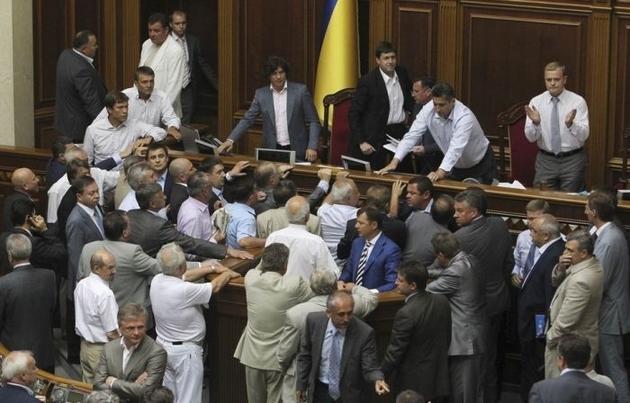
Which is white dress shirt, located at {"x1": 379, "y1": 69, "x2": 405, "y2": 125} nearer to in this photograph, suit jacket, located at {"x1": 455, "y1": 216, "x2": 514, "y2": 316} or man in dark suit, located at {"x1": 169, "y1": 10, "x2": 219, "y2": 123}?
man in dark suit, located at {"x1": 169, "y1": 10, "x2": 219, "y2": 123}

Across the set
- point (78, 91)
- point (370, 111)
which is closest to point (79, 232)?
point (78, 91)

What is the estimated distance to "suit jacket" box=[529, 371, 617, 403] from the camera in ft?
30.7

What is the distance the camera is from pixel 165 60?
15.1 metres

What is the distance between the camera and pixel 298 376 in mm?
10320

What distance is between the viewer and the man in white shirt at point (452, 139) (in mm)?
12633

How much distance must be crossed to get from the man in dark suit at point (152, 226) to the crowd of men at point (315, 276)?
0.03 feet

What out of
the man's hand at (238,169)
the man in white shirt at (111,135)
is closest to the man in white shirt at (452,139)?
the man's hand at (238,169)

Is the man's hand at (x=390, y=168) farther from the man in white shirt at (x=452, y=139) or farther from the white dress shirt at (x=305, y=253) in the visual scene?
Result: the white dress shirt at (x=305, y=253)

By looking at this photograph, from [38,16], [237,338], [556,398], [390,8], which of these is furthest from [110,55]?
[556,398]

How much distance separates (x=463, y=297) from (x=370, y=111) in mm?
3426

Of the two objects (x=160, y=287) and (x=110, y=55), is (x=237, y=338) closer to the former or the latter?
(x=160, y=287)

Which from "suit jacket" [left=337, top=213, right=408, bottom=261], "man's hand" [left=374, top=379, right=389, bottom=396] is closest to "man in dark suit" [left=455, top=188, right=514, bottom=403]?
"suit jacket" [left=337, top=213, right=408, bottom=261]

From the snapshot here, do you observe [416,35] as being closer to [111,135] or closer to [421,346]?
[111,135]

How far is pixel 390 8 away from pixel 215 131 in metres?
2.38
